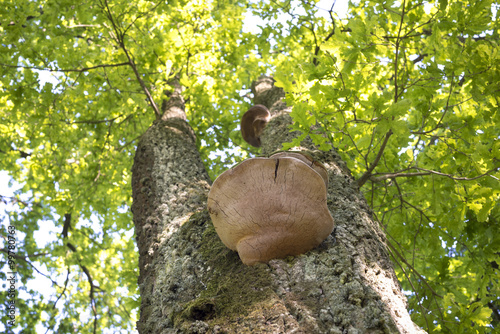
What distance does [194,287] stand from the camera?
200cm

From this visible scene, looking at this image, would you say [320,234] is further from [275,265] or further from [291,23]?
[291,23]

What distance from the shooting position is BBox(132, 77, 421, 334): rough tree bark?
1.55 metres

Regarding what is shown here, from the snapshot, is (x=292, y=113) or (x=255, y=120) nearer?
(x=292, y=113)

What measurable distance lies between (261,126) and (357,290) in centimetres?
292

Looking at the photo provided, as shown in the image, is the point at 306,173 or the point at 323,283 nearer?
the point at 323,283

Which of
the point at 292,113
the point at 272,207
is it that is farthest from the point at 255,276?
the point at 292,113

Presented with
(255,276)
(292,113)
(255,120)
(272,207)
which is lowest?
(255,276)

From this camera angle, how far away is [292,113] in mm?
2492

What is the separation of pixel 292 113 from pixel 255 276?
117 cm

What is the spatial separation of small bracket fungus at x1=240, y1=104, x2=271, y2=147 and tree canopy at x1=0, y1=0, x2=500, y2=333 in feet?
2.11

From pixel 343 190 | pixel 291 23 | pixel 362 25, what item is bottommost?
pixel 343 190

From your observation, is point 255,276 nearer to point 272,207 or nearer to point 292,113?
point 272,207

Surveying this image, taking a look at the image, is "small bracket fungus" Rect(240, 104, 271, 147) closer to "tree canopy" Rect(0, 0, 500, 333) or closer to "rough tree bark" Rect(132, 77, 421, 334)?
"tree canopy" Rect(0, 0, 500, 333)

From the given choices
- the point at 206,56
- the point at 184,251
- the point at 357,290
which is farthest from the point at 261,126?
the point at 357,290
